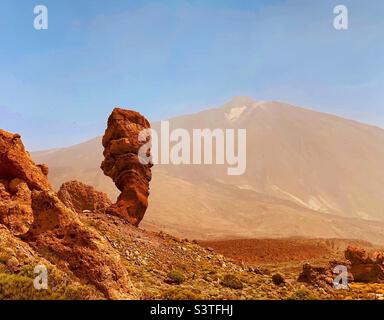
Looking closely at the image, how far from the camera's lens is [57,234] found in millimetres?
14086

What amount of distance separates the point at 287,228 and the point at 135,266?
76.7 metres

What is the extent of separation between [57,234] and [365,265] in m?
19.8

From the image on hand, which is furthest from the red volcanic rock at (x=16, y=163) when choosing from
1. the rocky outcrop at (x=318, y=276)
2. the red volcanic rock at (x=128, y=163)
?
the rocky outcrop at (x=318, y=276)

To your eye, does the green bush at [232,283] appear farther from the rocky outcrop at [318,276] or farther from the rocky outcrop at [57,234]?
the rocky outcrop at [57,234]

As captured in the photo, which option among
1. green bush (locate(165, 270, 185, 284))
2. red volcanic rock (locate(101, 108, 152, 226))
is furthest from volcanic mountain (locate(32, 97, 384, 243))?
green bush (locate(165, 270, 185, 284))

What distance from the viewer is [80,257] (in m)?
12.9

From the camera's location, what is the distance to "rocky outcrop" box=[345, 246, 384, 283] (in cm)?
2545

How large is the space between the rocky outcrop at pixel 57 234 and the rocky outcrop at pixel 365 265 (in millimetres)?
17880

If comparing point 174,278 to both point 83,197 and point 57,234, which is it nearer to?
point 57,234

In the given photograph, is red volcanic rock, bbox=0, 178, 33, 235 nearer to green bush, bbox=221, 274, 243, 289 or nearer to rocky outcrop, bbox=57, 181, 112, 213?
green bush, bbox=221, 274, 243, 289

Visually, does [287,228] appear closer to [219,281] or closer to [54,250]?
[219,281]
